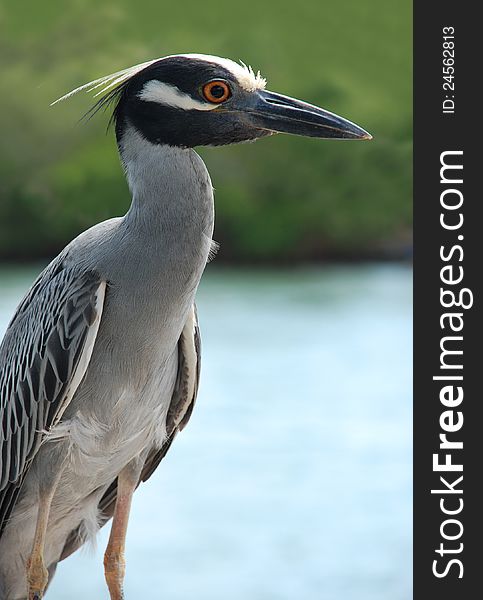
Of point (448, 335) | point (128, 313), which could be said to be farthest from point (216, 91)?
point (448, 335)

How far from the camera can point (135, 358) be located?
4.98 ft

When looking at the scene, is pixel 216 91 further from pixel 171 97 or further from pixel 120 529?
pixel 120 529

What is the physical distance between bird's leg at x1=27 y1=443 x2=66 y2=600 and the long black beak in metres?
0.60

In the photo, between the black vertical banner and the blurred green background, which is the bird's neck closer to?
the black vertical banner

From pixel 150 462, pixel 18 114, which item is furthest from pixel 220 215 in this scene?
pixel 150 462

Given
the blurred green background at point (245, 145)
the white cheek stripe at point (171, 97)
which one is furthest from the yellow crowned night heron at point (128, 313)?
the blurred green background at point (245, 145)

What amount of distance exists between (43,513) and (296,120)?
0.73 m

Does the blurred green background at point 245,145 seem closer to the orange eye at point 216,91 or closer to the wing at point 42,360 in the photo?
the wing at point 42,360

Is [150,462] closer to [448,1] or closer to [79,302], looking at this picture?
[79,302]

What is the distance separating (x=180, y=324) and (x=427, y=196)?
838 millimetres

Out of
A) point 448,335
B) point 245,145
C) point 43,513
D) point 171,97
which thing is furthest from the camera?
point 245,145

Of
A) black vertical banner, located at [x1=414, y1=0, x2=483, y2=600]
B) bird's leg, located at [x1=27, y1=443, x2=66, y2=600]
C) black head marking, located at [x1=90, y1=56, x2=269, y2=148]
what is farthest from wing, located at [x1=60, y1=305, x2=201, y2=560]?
black vertical banner, located at [x1=414, y1=0, x2=483, y2=600]

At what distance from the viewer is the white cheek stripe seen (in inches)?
56.2

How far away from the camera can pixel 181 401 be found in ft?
5.44
